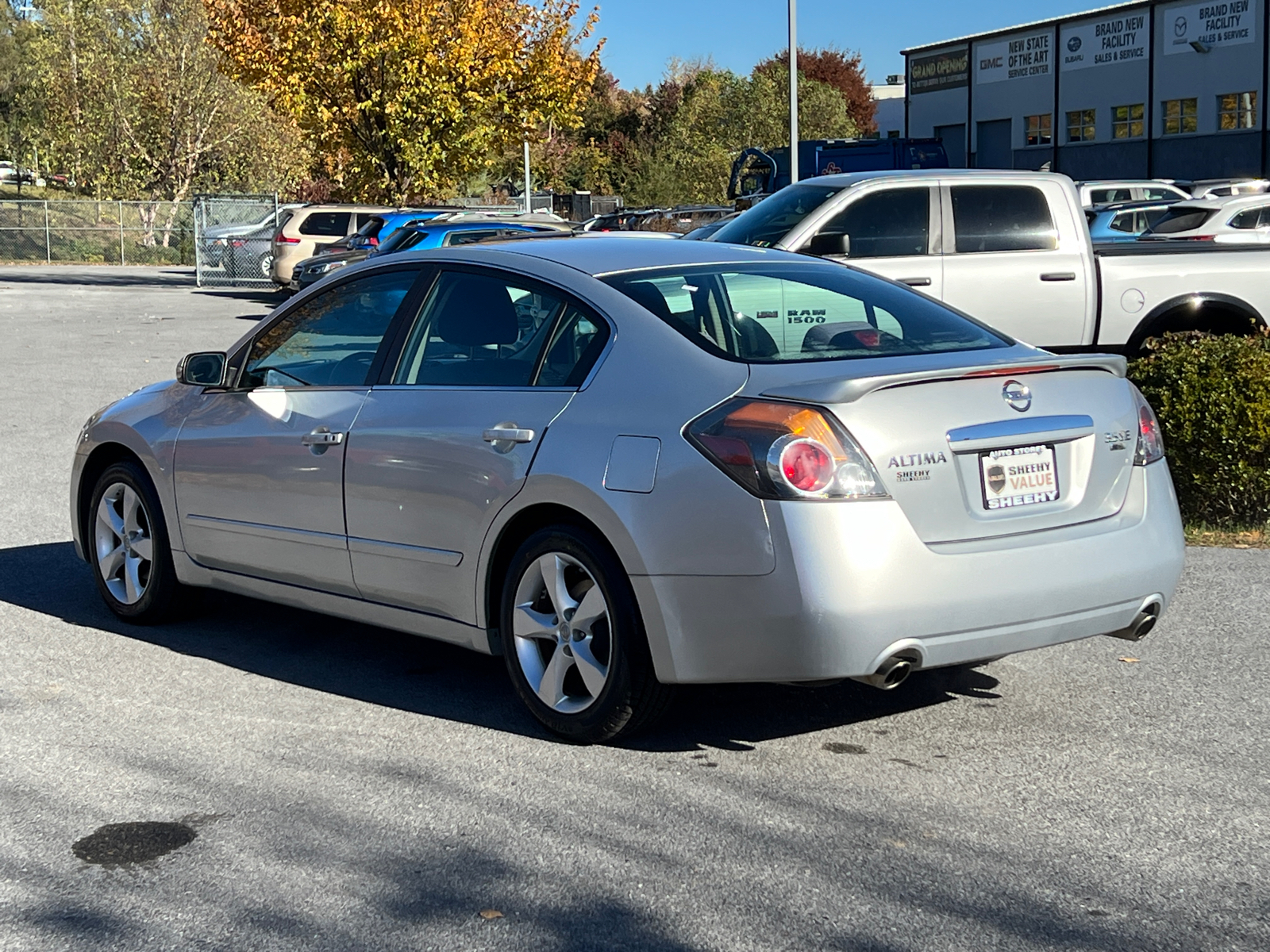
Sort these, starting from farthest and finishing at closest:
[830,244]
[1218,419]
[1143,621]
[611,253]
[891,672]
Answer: [830,244], [1218,419], [611,253], [1143,621], [891,672]

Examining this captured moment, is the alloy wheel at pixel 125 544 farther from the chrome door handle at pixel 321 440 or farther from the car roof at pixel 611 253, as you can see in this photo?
the car roof at pixel 611 253

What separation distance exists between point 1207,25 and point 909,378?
4827cm

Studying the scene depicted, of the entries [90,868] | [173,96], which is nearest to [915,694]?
[90,868]

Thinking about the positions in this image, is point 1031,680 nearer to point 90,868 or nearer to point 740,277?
point 740,277

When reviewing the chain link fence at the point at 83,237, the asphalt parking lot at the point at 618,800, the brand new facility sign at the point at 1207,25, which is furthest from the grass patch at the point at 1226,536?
the chain link fence at the point at 83,237

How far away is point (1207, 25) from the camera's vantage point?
48.2m

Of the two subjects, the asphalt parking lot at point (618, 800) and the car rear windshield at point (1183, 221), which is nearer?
the asphalt parking lot at point (618, 800)

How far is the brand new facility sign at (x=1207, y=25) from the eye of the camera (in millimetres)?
46688

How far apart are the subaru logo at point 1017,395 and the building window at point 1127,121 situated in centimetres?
4961

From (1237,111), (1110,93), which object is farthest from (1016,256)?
(1110,93)

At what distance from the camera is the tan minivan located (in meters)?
30.6

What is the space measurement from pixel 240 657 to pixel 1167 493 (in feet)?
11.5

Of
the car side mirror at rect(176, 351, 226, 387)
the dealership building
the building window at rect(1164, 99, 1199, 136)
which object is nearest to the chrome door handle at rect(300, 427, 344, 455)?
the car side mirror at rect(176, 351, 226, 387)

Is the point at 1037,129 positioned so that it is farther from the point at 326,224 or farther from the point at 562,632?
the point at 562,632
